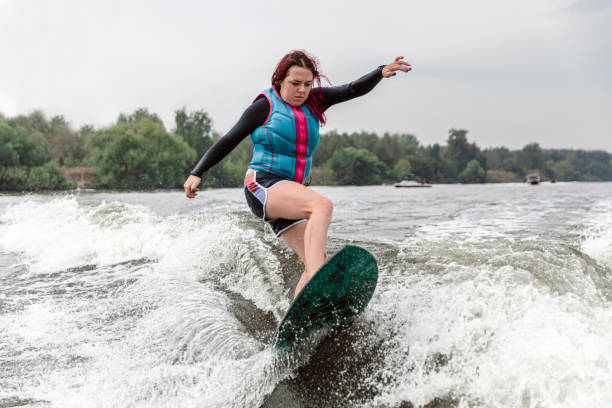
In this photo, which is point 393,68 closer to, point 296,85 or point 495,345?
point 296,85

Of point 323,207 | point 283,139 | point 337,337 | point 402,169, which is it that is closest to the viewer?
point 323,207

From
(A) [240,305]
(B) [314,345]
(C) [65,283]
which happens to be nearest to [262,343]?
(B) [314,345]

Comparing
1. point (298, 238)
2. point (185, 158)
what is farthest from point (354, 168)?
point (298, 238)

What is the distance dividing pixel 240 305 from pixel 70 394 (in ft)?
6.35

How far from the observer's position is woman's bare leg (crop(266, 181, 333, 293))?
2.95 metres

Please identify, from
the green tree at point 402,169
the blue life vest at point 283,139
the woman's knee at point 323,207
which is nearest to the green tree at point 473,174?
the green tree at point 402,169

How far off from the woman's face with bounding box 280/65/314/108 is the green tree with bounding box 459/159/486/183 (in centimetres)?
14399

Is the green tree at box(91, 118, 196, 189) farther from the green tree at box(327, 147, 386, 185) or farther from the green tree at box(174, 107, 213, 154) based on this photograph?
the green tree at box(327, 147, 386, 185)

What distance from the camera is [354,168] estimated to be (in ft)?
→ 351

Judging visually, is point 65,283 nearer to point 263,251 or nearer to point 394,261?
point 263,251

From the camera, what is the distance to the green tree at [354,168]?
106812 mm

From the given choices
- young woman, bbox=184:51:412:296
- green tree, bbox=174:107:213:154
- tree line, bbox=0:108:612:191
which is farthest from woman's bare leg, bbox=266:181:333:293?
green tree, bbox=174:107:213:154

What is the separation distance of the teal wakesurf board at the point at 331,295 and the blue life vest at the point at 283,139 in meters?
0.86

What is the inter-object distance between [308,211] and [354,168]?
344ft
